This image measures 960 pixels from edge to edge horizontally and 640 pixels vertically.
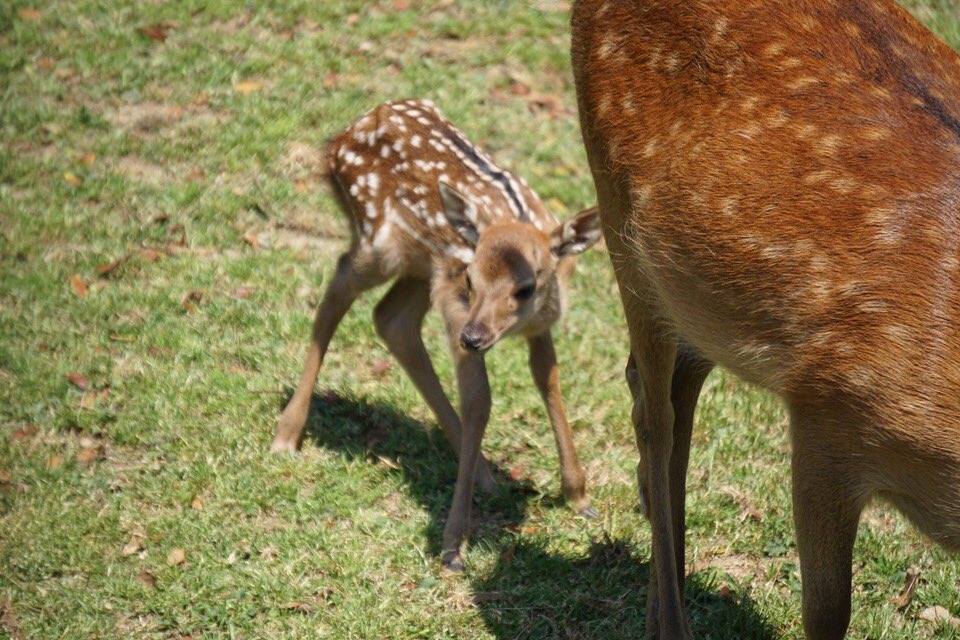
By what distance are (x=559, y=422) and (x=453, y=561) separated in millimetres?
825

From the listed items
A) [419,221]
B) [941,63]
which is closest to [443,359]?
[419,221]

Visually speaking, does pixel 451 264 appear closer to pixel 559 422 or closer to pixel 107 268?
pixel 559 422

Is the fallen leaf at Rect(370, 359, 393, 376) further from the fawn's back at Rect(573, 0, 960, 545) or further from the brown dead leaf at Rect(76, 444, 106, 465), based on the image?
the fawn's back at Rect(573, 0, 960, 545)

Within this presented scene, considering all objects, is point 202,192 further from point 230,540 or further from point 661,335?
point 661,335

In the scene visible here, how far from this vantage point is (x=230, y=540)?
201 inches

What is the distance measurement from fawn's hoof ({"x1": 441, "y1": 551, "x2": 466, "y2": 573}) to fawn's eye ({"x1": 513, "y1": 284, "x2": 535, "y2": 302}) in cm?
115

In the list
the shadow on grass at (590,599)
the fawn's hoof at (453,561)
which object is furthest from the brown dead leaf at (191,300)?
the shadow on grass at (590,599)

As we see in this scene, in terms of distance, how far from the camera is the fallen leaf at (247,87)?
8.62m

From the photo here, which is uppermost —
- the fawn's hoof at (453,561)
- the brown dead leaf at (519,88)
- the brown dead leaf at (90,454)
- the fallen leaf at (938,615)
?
the brown dead leaf at (90,454)

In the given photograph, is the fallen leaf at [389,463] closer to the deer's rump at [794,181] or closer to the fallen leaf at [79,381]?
the fallen leaf at [79,381]

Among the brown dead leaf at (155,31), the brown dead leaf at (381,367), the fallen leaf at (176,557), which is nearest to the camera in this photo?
the fallen leaf at (176,557)

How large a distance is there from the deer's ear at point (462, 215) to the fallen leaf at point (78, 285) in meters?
2.58

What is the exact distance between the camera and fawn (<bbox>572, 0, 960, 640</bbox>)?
3.29 meters

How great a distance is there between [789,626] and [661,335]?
1.29 meters
